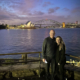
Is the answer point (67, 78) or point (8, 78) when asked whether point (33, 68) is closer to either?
point (8, 78)

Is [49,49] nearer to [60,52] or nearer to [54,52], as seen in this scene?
[54,52]

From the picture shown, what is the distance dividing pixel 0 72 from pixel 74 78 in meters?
2.82

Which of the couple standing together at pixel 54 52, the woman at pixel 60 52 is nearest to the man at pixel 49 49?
the couple standing together at pixel 54 52

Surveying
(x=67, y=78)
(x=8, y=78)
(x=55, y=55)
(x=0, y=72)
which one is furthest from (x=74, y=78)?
(x=0, y=72)

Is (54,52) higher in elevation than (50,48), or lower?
lower

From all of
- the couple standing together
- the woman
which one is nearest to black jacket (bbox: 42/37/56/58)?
the couple standing together

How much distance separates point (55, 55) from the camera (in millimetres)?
3572

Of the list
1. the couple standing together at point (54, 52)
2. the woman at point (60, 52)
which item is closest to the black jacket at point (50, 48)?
the couple standing together at point (54, 52)

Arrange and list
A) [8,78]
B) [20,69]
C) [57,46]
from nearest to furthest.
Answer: [57,46] < [8,78] < [20,69]

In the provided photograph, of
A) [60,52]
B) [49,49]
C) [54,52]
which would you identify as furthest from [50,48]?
→ [60,52]

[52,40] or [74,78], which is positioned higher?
[52,40]

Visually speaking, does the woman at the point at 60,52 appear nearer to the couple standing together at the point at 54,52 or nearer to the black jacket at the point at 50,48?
the couple standing together at the point at 54,52

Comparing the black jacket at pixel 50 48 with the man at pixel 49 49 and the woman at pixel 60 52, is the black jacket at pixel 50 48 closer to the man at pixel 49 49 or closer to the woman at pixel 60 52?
the man at pixel 49 49

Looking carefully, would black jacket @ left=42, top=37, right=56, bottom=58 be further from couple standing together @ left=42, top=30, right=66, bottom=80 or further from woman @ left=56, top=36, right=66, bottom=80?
woman @ left=56, top=36, right=66, bottom=80
